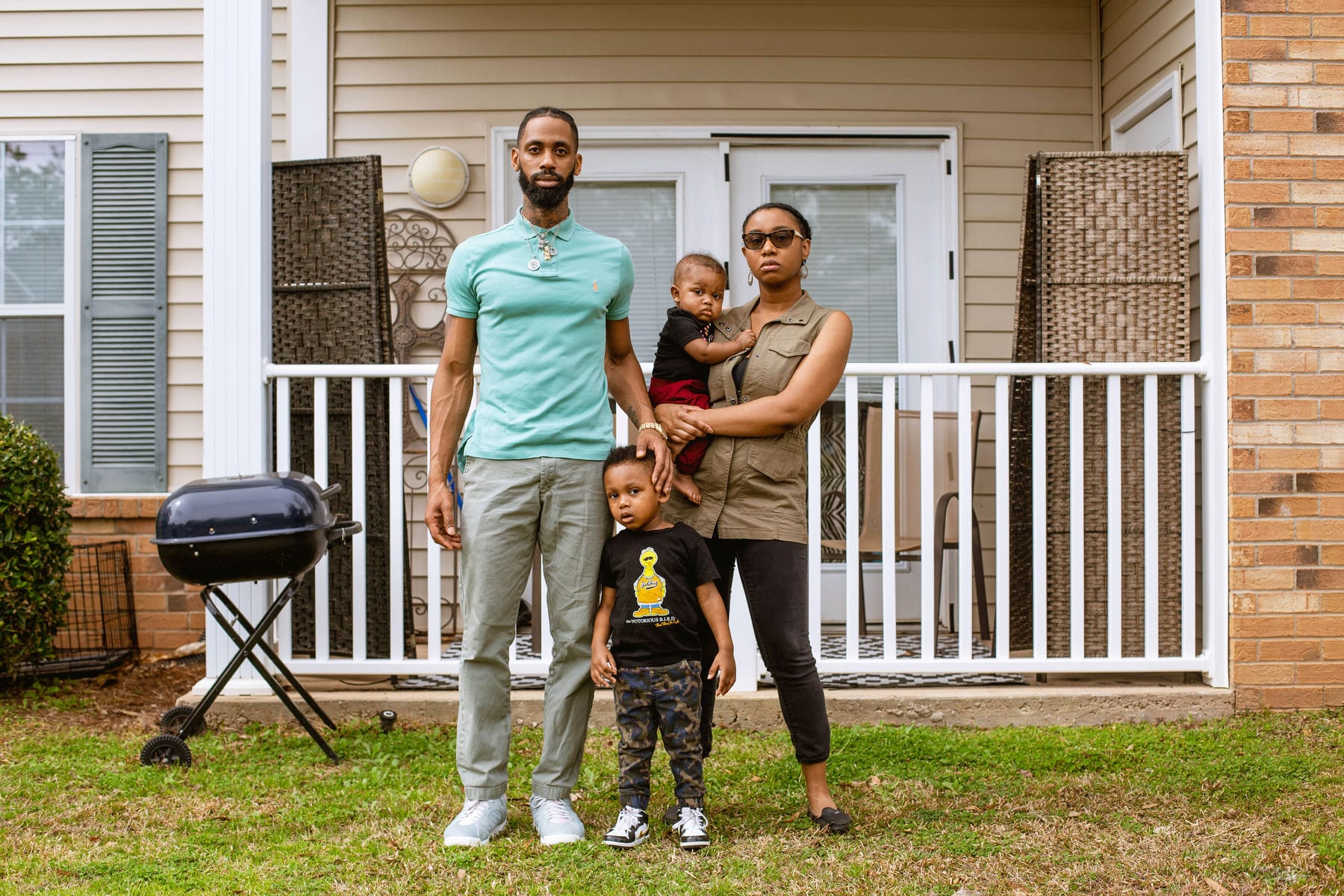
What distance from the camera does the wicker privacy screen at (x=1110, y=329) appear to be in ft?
12.8

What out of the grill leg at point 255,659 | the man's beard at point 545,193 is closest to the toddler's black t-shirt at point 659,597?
the man's beard at point 545,193

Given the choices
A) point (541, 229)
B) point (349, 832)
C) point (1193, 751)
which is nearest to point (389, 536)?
point (349, 832)

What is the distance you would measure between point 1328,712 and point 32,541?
470 centimetres

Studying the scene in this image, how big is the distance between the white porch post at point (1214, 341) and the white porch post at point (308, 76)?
3.69 meters

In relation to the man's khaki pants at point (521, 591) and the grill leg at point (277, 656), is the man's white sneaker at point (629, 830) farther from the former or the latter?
the grill leg at point (277, 656)

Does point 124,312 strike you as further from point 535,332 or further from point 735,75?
point 535,332

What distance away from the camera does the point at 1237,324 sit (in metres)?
3.76

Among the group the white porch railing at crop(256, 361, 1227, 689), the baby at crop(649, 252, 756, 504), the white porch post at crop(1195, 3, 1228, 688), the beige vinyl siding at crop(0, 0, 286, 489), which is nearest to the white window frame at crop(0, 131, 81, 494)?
the beige vinyl siding at crop(0, 0, 286, 489)

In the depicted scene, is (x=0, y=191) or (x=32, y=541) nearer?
(x=32, y=541)

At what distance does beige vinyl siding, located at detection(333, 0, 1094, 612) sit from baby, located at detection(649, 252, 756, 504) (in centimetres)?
283

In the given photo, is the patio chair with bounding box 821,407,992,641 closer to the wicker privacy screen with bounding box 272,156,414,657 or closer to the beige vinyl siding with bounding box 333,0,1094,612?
the beige vinyl siding with bounding box 333,0,1094,612

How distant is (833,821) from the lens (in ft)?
8.89

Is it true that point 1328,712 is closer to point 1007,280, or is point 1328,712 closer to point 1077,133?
point 1007,280

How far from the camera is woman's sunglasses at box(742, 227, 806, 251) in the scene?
8.57ft
